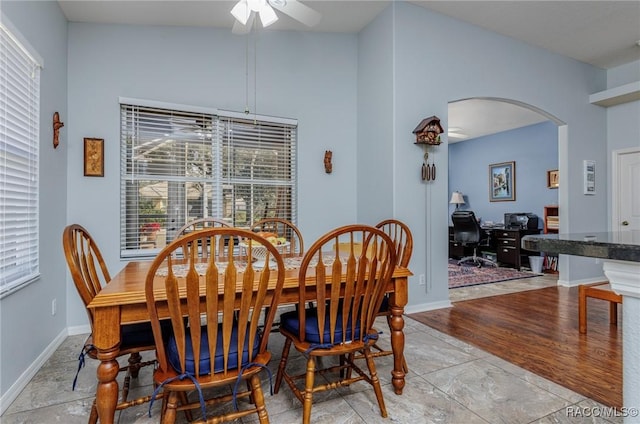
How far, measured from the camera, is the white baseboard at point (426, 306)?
11.0 ft

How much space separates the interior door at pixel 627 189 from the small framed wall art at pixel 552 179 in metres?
1.02

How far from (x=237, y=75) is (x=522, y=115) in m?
5.02

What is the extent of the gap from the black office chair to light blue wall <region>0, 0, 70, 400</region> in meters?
5.73

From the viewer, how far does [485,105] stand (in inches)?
205

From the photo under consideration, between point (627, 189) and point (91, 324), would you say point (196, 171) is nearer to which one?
point (91, 324)

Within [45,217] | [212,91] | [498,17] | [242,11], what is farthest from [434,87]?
[45,217]

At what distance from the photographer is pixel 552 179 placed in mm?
5883

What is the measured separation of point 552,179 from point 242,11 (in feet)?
19.8

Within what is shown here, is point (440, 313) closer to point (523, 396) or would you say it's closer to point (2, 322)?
point (523, 396)

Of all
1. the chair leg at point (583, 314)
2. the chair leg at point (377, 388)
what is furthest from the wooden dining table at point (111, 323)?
the chair leg at point (583, 314)

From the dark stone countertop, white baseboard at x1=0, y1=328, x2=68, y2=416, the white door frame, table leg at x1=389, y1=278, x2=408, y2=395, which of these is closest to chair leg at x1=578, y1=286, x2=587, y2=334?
table leg at x1=389, y1=278, x2=408, y2=395

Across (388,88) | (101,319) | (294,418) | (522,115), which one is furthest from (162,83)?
(522,115)

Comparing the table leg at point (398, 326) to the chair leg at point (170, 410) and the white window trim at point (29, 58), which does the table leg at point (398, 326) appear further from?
the white window trim at point (29, 58)

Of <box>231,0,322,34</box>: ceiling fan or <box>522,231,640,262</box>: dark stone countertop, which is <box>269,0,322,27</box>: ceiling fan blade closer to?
<box>231,0,322,34</box>: ceiling fan
